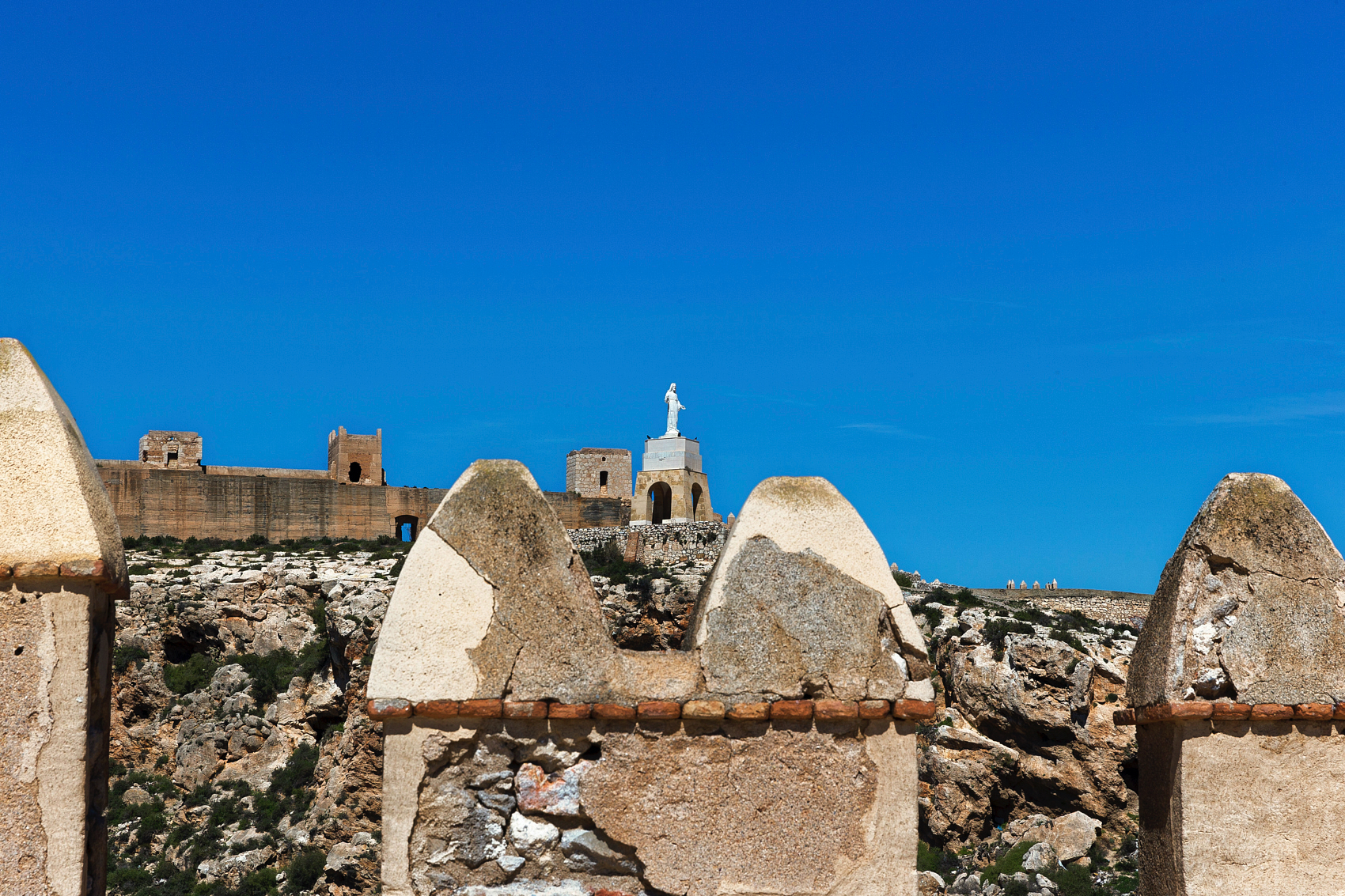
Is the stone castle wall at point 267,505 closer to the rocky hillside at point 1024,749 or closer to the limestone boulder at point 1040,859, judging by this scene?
the rocky hillside at point 1024,749

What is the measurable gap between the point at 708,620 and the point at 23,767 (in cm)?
213

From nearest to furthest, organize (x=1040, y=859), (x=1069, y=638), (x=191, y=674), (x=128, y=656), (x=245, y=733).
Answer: (x=1040, y=859), (x=1069, y=638), (x=245, y=733), (x=128, y=656), (x=191, y=674)

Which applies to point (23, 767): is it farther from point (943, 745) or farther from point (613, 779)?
point (943, 745)

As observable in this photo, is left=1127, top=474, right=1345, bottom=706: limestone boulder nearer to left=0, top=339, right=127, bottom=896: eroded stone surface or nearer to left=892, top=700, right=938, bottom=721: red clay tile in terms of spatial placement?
left=892, top=700, right=938, bottom=721: red clay tile

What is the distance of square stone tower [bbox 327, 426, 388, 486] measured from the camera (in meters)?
44.1

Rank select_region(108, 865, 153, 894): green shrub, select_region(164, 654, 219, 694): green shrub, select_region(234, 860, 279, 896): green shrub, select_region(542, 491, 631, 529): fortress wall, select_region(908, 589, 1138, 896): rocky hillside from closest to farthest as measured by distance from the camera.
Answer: select_region(108, 865, 153, 894): green shrub < select_region(234, 860, 279, 896): green shrub < select_region(908, 589, 1138, 896): rocky hillside < select_region(164, 654, 219, 694): green shrub < select_region(542, 491, 631, 529): fortress wall

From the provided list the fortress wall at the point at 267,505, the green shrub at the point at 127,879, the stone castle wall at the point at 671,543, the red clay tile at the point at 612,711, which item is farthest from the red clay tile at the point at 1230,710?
the fortress wall at the point at 267,505

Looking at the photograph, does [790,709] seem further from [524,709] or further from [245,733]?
[245,733]

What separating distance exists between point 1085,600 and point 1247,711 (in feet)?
99.9

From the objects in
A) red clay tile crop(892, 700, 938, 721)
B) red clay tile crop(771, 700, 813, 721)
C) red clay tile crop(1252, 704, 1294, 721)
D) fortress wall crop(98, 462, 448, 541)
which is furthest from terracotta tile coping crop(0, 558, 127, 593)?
fortress wall crop(98, 462, 448, 541)

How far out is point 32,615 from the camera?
368 cm

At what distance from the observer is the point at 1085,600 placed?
32.8m

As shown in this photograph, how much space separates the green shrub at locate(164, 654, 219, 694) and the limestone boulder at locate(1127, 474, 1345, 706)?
25.4 meters

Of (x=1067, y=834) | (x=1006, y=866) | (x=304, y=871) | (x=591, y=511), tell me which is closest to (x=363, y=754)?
(x=304, y=871)
